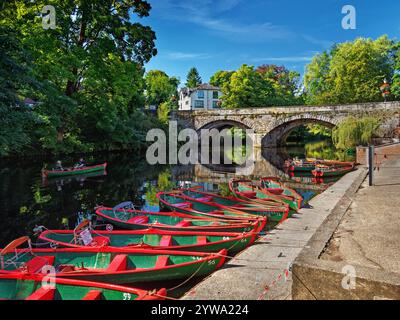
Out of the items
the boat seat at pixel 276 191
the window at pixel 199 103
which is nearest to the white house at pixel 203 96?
the window at pixel 199 103

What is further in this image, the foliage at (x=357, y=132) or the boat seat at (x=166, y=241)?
the foliage at (x=357, y=132)

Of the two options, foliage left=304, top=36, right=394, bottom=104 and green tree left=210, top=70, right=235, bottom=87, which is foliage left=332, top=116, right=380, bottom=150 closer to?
foliage left=304, top=36, right=394, bottom=104

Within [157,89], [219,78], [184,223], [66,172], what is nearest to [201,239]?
[184,223]

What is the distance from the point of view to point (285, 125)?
127 ft

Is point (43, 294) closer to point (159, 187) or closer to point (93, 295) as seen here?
point (93, 295)

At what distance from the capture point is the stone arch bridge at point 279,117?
1147 inches

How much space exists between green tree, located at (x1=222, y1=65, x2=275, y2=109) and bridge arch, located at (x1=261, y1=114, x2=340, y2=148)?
811 cm

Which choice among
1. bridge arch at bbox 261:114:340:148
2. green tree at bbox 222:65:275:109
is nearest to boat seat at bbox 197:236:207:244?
bridge arch at bbox 261:114:340:148

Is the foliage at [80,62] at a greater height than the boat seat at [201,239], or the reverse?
the foliage at [80,62]

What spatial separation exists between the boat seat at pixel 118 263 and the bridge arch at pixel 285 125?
32.5 meters

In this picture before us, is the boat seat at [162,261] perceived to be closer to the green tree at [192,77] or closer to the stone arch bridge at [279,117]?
the stone arch bridge at [279,117]

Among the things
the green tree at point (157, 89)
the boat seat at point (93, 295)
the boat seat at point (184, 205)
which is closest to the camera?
the boat seat at point (93, 295)

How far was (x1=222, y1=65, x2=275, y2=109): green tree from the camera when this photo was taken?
1811 inches
